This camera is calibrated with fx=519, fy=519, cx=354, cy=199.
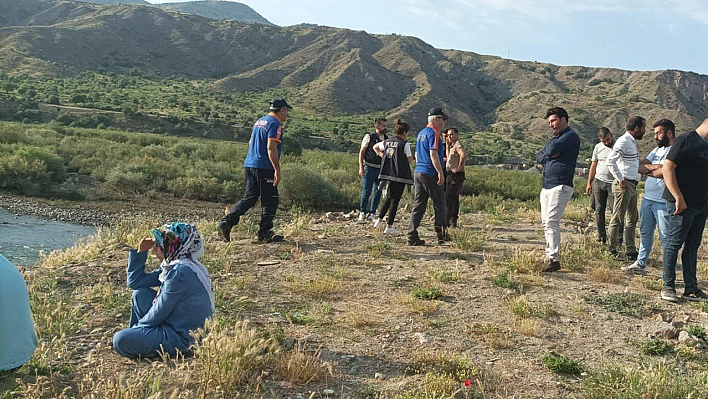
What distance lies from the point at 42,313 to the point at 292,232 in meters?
4.32

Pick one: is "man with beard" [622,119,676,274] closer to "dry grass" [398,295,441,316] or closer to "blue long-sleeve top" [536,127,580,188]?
"blue long-sleeve top" [536,127,580,188]

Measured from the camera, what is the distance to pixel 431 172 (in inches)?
295

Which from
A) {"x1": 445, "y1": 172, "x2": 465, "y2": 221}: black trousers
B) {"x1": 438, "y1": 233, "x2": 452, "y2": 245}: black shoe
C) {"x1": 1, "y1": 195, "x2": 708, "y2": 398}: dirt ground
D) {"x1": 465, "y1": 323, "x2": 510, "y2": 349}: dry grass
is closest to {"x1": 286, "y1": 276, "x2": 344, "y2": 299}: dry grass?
{"x1": 1, "y1": 195, "x2": 708, "y2": 398}: dirt ground

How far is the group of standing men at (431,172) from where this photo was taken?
7.40 metres

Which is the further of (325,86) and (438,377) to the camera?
(325,86)

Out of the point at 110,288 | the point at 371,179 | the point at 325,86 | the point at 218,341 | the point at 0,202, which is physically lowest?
the point at 0,202

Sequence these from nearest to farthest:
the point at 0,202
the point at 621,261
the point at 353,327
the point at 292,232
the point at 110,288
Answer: the point at 353,327
the point at 110,288
the point at 621,261
the point at 292,232
the point at 0,202

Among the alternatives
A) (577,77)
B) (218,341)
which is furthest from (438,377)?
(577,77)

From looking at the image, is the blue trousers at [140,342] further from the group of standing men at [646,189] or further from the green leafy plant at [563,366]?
the group of standing men at [646,189]

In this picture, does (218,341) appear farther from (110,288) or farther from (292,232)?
(292,232)

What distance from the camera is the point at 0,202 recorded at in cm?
1379

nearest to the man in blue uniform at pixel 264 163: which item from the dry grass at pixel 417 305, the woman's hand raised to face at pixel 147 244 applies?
the dry grass at pixel 417 305

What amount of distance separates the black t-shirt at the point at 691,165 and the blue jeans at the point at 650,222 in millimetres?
544

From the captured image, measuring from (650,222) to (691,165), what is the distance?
49.6 inches
